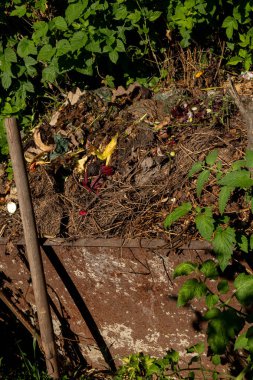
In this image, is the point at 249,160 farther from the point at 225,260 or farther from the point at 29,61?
the point at 29,61

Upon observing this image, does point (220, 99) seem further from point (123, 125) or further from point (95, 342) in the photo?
point (95, 342)

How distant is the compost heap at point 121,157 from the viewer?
3177 mm

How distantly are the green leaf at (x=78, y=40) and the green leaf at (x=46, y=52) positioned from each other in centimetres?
19

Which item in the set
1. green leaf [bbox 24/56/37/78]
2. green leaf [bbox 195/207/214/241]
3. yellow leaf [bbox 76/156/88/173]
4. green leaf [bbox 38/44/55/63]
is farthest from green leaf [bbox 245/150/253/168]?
green leaf [bbox 24/56/37/78]

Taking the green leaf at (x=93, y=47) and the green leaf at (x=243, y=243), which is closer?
the green leaf at (x=243, y=243)

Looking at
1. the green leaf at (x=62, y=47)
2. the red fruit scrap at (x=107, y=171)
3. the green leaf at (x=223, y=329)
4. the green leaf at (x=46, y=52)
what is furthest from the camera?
the green leaf at (x=46, y=52)

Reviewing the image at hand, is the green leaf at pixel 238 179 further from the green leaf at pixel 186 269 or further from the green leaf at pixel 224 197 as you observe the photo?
the green leaf at pixel 186 269

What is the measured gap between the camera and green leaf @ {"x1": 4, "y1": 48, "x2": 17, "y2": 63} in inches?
157

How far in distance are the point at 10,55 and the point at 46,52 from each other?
1.20 feet

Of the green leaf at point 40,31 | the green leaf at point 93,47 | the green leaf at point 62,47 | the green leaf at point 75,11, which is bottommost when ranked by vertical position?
the green leaf at point 93,47

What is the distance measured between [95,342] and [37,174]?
3.55 feet

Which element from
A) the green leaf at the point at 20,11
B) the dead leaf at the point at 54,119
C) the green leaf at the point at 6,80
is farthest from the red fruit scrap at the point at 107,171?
the green leaf at the point at 20,11

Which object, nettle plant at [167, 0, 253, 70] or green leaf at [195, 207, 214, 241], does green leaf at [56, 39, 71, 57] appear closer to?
nettle plant at [167, 0, 253, 70]

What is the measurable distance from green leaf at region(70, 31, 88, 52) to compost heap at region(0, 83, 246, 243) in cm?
48
